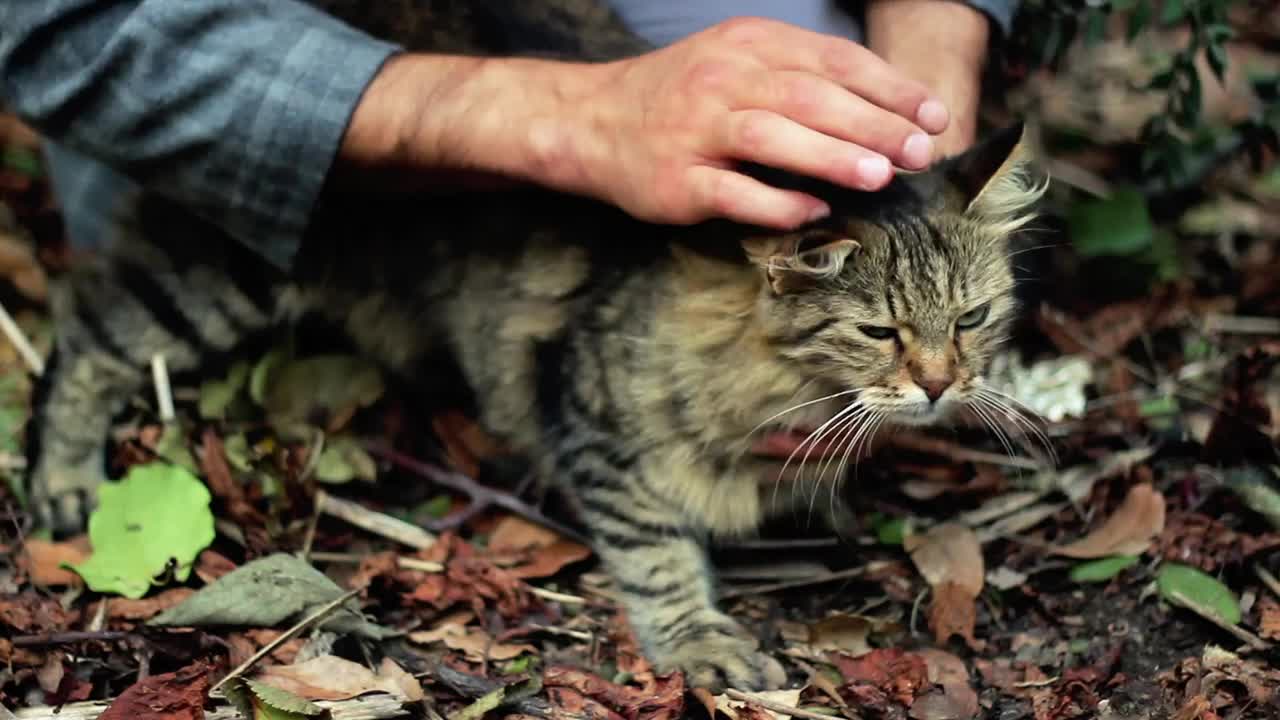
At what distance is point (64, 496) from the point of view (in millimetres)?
2471

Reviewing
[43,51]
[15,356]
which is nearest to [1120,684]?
[43,51]

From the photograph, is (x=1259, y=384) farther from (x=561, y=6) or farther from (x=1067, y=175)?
(x=561, y=6)

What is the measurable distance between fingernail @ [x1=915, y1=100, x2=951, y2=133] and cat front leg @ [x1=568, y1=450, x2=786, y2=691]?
0.77 metres

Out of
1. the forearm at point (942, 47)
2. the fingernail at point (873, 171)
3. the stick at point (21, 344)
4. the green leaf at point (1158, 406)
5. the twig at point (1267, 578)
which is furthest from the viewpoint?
the stick at point (21, 344)

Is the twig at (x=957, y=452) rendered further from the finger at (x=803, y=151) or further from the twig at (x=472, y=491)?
the finger at (x=803, y=151)

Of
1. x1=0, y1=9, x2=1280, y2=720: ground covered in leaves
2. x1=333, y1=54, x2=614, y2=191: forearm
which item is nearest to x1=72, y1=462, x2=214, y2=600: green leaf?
x1=0, y1=9, x2=1280, y2=720: ground covered in leaves

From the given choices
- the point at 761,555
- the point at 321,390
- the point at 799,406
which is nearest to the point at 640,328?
the point at 799,406

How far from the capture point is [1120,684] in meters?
1.95

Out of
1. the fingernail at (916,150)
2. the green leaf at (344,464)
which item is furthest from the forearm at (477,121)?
the green leaf at (344,464)

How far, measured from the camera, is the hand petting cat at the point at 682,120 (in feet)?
5.79

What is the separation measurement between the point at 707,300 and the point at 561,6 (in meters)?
0.76

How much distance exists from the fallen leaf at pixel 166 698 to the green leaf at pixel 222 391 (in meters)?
0.85

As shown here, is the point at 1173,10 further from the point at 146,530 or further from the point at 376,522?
the point at 146,530

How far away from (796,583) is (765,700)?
0.36 m
